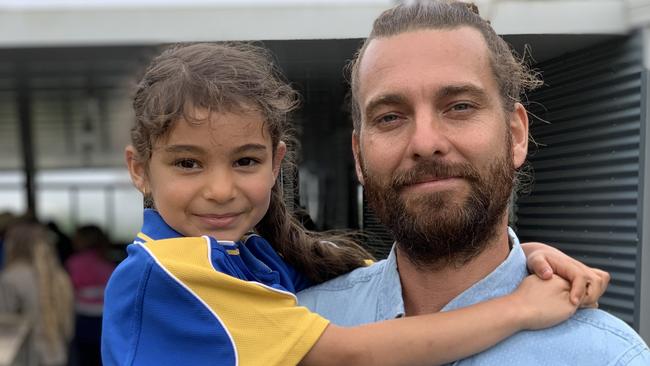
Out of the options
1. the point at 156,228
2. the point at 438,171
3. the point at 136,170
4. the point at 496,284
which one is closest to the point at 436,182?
the point at 438,171

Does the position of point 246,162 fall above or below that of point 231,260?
above

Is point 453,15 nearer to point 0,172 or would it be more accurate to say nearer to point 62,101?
point 62,101

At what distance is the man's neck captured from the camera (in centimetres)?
141

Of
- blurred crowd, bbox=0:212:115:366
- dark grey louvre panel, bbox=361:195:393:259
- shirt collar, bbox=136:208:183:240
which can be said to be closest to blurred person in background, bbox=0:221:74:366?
blurred crowd, bbox=0:212:115:366

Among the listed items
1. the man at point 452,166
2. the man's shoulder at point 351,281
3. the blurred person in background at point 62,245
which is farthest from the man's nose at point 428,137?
the blurred person in background at point 62,245

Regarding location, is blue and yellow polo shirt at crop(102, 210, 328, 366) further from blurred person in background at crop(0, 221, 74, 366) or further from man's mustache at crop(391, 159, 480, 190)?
blurred person in background at crop(0, 221, 74, 366)

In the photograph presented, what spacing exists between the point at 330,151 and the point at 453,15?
1661 millimetres

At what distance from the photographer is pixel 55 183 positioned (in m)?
10.6

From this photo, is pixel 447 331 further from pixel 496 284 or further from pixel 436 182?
pixel 436 182

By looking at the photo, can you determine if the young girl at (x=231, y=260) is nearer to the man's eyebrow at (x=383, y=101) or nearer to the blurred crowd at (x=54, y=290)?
the man's eyebrow at (x=383, y=101)

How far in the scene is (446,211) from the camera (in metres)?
1.31

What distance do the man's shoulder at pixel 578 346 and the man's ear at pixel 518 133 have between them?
337mm

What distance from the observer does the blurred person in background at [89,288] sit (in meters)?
5.69

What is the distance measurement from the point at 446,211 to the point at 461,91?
0.23 metres
